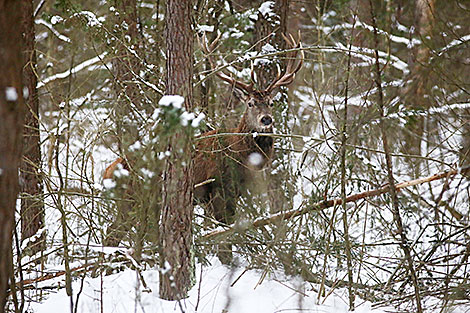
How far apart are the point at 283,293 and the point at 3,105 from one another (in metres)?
2.83

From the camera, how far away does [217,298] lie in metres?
4.48

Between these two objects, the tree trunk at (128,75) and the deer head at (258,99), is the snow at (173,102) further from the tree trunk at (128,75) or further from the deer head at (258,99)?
the deer head at (258,99)

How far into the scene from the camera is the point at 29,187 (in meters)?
6.06

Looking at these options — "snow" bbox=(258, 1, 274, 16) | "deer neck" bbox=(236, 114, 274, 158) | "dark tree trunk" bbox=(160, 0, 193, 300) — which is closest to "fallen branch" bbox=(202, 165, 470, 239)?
"dark tree trunk" bbox=(160, 0, 193, 300)

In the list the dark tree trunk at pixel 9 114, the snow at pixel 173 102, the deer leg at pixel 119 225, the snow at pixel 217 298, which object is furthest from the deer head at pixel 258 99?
the dark tree trunk at pixel 9 114

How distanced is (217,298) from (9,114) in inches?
94.1

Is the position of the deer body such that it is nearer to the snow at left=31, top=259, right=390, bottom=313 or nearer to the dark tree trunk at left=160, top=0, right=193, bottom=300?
the snow at left=31, top=259, right=390, bottom=313

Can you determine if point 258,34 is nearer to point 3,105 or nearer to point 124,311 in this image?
point 124,311

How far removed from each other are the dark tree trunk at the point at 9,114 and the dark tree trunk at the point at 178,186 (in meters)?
1.48

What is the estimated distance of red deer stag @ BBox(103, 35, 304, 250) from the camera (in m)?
6.89

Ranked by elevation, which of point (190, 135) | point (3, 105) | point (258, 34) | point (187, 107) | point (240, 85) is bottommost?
point (3, 105)

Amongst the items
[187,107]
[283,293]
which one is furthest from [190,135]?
[283,293]

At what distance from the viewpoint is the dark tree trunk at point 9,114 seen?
8.75 ft

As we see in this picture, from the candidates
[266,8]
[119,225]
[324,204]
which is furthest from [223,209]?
[119,225]
